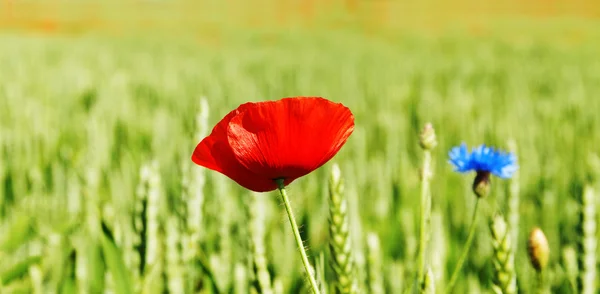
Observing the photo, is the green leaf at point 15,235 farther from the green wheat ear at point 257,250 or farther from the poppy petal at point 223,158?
the poppy petal at point 223,158

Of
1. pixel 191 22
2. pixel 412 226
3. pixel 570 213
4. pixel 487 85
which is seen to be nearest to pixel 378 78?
pixel 487 85

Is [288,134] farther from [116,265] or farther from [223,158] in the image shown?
[116,265]

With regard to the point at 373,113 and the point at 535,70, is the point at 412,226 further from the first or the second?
the point at 535,70

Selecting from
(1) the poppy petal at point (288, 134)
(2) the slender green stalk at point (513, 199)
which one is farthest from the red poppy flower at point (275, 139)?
(2) the slender green stalk at point (513, 199)

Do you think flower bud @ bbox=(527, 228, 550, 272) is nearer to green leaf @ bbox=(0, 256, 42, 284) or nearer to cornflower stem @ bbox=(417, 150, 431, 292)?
cornflower stem @ bbox=(417, 150, 431, 292)

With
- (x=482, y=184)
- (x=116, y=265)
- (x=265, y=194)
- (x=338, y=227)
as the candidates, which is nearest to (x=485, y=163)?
(x=482, y=184)
